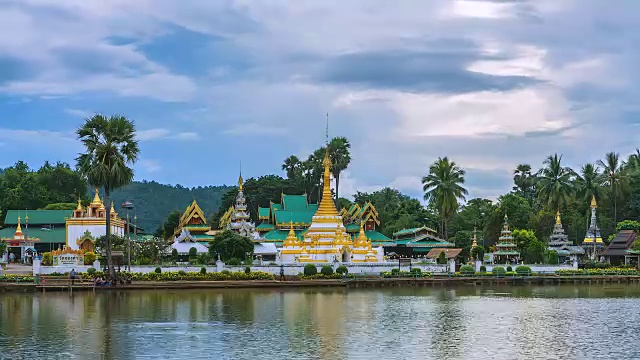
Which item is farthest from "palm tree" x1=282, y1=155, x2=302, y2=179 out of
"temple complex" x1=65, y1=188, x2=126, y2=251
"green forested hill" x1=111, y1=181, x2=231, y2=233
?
"green forested hill" x1=111, y1=181, x2=231, y2=233

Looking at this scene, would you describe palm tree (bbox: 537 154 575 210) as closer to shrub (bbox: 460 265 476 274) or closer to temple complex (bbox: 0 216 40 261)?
shrub (bbox: 460 265 476 274)

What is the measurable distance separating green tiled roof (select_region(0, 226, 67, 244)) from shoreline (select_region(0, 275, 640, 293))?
25817mm

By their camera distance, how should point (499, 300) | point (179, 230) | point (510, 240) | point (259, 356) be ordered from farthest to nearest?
point (179, 230) < point (510, 240) < point (499, 300) < point (259, 356)

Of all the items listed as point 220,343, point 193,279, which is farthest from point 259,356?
point 193,279

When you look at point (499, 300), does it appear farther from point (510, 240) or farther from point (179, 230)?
point (179, 230)

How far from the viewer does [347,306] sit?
40906mm

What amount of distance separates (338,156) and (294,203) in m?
14.2

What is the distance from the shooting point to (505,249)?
69.0 m

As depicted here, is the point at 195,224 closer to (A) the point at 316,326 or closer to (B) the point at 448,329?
(A) the point at 316,326

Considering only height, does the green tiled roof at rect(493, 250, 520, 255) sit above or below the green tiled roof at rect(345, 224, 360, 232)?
below

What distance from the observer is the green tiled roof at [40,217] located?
7931 cm

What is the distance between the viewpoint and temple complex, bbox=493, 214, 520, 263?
67.9 m

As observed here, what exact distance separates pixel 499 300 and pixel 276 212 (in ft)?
124

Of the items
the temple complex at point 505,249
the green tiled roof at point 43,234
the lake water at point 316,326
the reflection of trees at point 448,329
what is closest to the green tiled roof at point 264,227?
the green tiled roof at point 43,234
